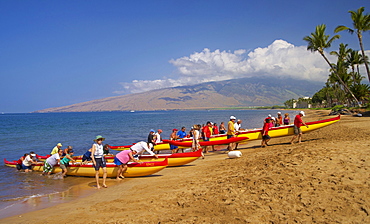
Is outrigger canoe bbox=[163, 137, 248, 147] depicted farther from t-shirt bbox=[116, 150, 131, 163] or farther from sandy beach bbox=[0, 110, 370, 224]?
t-shirt bbox=[116, 150, 131, 163]

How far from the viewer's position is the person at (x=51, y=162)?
11523mm

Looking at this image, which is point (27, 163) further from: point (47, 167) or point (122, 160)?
point (122, 160)

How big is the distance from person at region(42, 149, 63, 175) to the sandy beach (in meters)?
4.36

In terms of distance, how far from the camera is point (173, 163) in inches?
425

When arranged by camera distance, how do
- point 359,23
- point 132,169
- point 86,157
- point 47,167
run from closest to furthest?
point 132,169 < point 86,157 < point 47,167 < point 359,23

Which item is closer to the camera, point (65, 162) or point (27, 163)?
point (65, 162)

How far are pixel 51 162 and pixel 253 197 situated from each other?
9697 mm

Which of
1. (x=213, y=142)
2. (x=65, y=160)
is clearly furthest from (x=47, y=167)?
(x=213, y=142)

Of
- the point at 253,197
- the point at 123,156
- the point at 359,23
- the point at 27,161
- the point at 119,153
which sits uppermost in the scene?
the point at 359,23

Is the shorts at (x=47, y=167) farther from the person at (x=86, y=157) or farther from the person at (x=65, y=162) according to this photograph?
the person at (x=86, y=157)

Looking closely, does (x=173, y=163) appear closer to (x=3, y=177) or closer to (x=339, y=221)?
(x=339, y=221)

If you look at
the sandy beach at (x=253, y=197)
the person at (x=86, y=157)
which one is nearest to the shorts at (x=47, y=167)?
the person at (x=86, y=157)

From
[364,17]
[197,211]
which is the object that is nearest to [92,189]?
[197,211]

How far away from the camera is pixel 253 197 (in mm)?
5551
